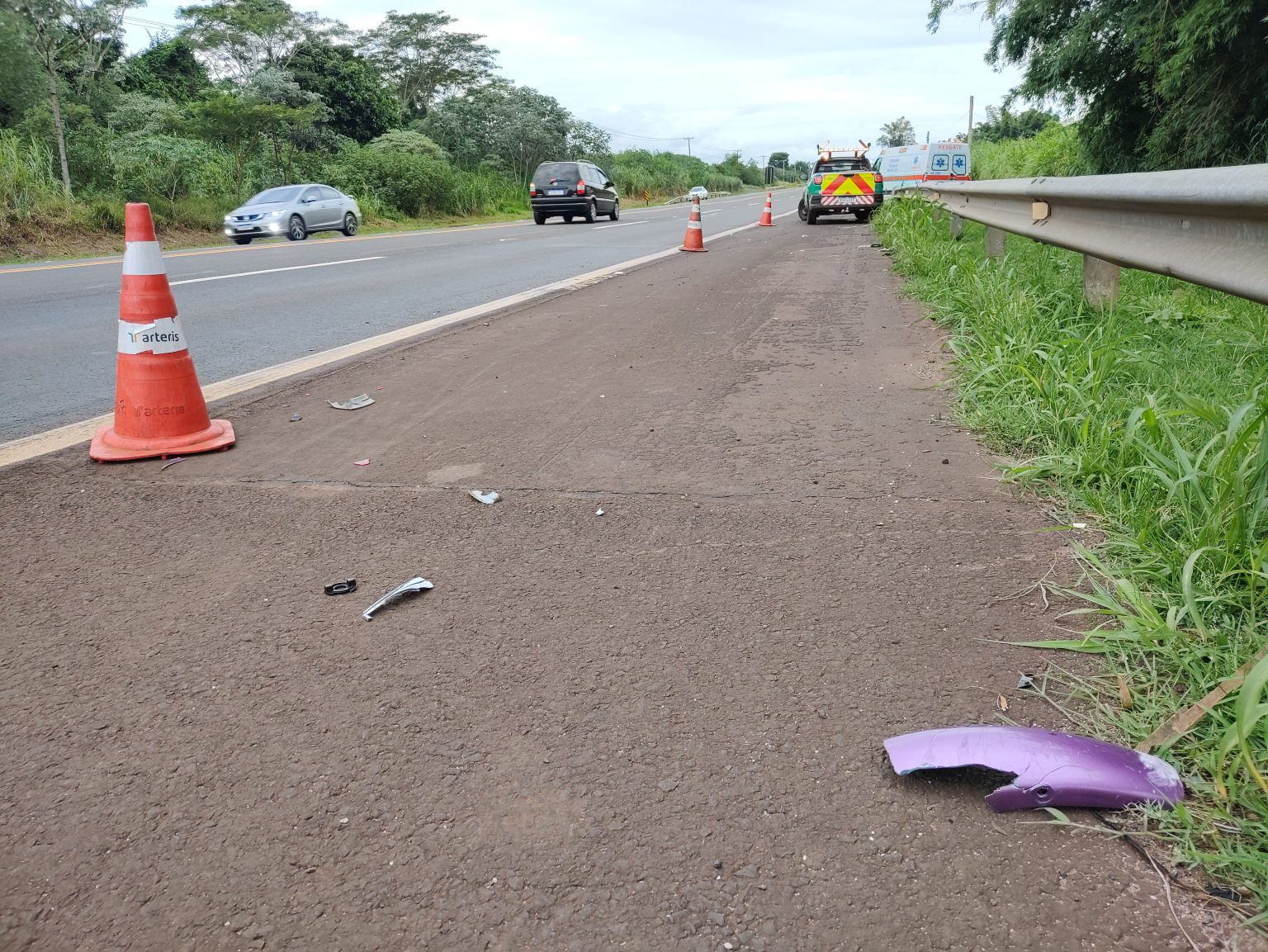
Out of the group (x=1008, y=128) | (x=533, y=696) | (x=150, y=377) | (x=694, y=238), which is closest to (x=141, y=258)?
(x=150, y=377)

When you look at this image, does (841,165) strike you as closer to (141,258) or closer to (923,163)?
(923,163)

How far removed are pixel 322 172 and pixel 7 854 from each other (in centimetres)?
3213

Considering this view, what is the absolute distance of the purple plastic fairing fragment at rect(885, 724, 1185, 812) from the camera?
5.93ft

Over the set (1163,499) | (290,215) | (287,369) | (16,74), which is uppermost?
(16,74)

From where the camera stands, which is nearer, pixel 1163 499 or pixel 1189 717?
pixel 1189 717

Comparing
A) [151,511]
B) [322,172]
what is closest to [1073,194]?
[151,511]

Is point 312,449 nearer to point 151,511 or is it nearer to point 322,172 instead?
point 151,511

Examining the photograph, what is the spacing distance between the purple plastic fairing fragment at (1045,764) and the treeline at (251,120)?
20.6 metres

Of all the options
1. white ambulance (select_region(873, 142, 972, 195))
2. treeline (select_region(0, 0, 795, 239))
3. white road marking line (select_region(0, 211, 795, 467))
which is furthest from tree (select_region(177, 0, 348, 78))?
white road marking line (select_region(0, 211, 795, 467))

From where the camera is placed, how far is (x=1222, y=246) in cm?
290

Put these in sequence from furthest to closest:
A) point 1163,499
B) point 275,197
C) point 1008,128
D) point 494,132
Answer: point 1008,128, point 494,132, point 275,197, point 1163,499

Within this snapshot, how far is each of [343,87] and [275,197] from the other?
75.5 feet

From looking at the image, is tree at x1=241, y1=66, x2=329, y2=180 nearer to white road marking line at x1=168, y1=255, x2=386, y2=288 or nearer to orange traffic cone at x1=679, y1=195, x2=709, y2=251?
white road marking line at x1=168, y1=255, x2=386, y2=288

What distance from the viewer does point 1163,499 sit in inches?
118
